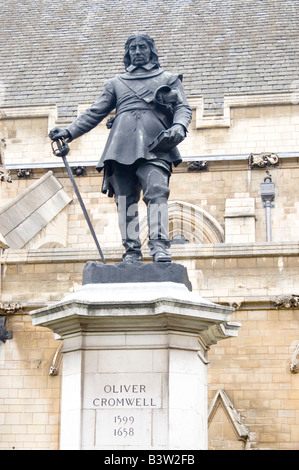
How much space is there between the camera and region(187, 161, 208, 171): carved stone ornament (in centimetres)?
2106

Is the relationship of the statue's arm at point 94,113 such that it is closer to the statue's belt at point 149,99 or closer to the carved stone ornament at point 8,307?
the statue's belt at point 149,99

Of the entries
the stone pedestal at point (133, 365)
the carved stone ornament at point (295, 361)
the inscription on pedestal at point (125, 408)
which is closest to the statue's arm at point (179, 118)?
the stone pedestal at point (133, 365)

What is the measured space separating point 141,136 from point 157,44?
16976 millimetres

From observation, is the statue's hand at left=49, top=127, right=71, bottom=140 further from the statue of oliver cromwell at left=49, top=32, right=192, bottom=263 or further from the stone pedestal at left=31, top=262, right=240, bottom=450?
the stone pedestal at left=31, top=262, right=240, bottom=450

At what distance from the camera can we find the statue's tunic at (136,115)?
8.27 meters

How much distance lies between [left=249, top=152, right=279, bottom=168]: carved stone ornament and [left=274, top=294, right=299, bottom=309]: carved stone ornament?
6.76 m

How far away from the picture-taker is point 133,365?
25.1 ft

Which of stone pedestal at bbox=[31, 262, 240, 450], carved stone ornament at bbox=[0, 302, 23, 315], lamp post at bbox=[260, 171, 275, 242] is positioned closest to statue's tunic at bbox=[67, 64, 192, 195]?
stone pedestal at bbox=[31, 262, 240, 450]

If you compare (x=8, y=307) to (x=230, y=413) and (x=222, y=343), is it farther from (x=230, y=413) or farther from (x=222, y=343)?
(x=230, y=413)

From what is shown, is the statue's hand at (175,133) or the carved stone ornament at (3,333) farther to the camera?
the carved stone ornament at (3,333)

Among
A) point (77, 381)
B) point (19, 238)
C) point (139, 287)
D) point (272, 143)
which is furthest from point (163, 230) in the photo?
point (272, 143)

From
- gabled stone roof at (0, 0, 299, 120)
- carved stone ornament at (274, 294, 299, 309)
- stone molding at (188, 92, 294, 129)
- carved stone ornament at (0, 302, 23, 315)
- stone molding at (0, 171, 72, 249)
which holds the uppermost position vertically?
gabled stone roof at (0, 0, 299, 120)

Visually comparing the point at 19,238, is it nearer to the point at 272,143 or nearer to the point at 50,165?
the point at 50,165

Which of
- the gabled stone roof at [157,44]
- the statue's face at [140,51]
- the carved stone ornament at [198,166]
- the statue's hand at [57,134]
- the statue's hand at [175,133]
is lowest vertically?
the statue's hand at [175,133]
